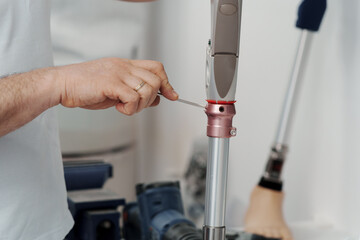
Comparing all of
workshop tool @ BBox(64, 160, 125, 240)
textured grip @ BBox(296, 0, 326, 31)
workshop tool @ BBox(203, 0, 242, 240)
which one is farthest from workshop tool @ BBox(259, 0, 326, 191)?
workshop tool @ BBox(203, 0, 242, 240)

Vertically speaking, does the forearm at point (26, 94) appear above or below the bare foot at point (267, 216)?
above

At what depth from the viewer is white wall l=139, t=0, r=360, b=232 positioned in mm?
935

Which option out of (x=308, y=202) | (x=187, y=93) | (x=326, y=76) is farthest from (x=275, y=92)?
(x=187, y=93)

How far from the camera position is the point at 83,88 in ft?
1.79

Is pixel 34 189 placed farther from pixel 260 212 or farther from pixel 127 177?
pixel 127 177

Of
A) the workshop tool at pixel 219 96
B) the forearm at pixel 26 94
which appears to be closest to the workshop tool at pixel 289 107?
the workshop tool at pixel 219 96

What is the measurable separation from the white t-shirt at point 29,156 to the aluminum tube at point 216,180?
0.28 meters

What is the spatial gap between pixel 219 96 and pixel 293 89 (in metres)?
0.47

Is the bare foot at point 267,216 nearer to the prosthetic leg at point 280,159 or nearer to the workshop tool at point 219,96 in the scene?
the prosthetic leg at point 280,159

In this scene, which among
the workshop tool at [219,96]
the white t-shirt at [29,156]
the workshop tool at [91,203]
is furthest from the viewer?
the workshop tool at [91,203]

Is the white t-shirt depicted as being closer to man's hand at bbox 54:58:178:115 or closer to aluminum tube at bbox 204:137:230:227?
man's hand at bbox 54:58:178:115

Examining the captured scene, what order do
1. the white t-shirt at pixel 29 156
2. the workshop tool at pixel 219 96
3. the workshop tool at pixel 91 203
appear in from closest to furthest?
1. the workshop tool at pixel 219 96
2. the white t-shirt at pixel 29 156
3. the workshop tool at pixel 91 203

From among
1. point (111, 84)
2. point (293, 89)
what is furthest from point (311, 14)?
point (111, 84)

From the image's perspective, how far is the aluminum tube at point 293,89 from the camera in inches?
37.5
